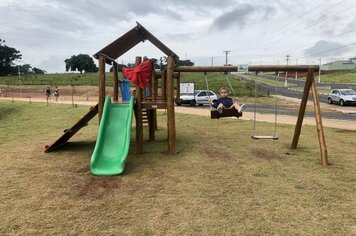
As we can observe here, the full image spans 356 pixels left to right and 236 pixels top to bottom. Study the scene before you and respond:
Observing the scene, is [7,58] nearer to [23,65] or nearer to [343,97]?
[23,65]

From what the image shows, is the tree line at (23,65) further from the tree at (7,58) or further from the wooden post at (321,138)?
the wooden post at (321,138)

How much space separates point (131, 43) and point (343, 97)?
26.5 metres

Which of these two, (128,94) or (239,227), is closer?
(239,227)

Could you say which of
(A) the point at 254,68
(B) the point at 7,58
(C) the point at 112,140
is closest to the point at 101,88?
(C) the point at 112,140

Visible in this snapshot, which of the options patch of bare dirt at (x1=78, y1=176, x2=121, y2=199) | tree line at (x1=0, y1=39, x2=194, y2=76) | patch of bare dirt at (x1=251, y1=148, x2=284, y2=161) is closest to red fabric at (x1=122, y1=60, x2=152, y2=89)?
patch of bare dirt at (x1=78, y1=176, x2=121, y2=199)

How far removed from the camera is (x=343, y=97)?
31938 millimetres

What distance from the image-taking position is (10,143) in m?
11.5

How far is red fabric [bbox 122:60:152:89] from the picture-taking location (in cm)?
938

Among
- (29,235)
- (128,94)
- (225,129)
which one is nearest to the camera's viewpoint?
(29,235)

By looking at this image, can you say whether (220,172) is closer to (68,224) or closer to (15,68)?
(68,224)

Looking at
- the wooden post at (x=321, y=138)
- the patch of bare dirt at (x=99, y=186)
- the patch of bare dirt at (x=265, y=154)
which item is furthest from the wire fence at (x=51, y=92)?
the patch of bare dirt at (x=99, y=186)

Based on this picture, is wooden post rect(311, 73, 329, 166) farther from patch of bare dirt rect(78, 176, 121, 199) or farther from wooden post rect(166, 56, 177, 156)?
patch of bare dirt rect(78, 176, 121, 199)

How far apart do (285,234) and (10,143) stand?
31.2 feet

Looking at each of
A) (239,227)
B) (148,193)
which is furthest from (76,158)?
(239,227)
